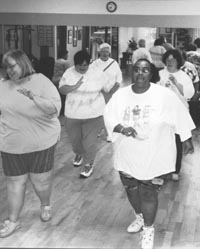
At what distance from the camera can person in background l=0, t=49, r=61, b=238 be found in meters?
3.31

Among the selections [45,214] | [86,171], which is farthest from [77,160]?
[45,214]

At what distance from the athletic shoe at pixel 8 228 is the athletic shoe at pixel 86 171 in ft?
4.71

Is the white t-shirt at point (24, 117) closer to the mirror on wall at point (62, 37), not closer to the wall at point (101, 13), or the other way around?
the wall at point (101, 13)

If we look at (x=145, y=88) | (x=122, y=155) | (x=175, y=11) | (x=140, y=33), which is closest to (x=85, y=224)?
(x=122, y=155)

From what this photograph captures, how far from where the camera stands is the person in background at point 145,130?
3131 millimetres

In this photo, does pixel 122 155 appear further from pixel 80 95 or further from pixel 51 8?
pixel 51 8

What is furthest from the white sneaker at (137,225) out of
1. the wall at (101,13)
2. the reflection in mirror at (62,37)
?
the reflection in mirror at (62,37)

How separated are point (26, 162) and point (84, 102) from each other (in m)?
1.46

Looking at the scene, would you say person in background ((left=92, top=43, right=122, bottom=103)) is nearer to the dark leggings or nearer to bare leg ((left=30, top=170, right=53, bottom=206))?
bare leg ((left=30, top=170, right=53, bottom=206))

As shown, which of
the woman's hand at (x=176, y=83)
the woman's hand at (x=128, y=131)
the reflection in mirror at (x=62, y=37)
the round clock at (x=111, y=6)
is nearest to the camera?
the woman's hand at (x=128, y=131)

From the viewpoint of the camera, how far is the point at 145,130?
3.12 metres

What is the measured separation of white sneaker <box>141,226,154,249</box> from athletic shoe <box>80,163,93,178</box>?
173 centimetres

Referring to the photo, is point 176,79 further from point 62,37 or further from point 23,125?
point 62,37

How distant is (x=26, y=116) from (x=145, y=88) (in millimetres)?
835
